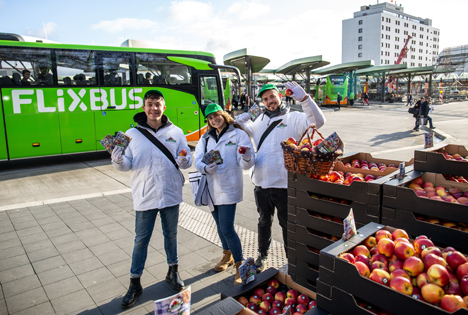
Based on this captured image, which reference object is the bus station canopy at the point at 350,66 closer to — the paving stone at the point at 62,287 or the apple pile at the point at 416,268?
the paving stone at the point at 62,287

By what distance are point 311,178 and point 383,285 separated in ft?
4.30

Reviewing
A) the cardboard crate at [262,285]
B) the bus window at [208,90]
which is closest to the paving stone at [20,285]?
the cardboard crate at [262,285]

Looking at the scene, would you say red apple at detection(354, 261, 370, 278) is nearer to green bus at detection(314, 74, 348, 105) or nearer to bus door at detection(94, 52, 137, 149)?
bus door at detection(94, 52, 137, 149)

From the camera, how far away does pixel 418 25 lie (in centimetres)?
11162

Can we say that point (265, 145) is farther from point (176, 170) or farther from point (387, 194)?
point (387, 194)

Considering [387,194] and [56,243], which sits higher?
[387,194]

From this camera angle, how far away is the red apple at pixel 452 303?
4.94ft

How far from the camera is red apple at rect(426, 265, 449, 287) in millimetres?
1661

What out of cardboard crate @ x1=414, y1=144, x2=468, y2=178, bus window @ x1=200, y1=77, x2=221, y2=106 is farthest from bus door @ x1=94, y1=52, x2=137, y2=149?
cardboard crate @ x1=414, y1=144, x2=468, y2=178

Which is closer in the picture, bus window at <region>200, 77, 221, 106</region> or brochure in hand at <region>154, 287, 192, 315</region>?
brochure in hand at <region>154, 287, 192, 315</region>

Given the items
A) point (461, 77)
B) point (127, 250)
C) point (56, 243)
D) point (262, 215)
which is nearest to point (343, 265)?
point (262, 215)

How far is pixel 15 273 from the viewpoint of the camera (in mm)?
3881

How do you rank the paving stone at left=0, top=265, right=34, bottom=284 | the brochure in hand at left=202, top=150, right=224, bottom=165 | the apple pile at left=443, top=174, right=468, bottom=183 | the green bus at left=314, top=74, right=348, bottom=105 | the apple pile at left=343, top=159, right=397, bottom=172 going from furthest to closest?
1. the green bus at left=314, top=74, right=348, bottom=105
2. the paving stone at left=0, top=265, right=34, bottom=284
3. the apple pile at left=343, top=159, right=397, bottom=172
4. the brochure in hand at left=202, top=150, right=224, bottom=165
5. the apple pile at left=443, top=174, right=468, bottom=183

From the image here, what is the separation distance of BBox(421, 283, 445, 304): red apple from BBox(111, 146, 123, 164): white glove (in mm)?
2580
